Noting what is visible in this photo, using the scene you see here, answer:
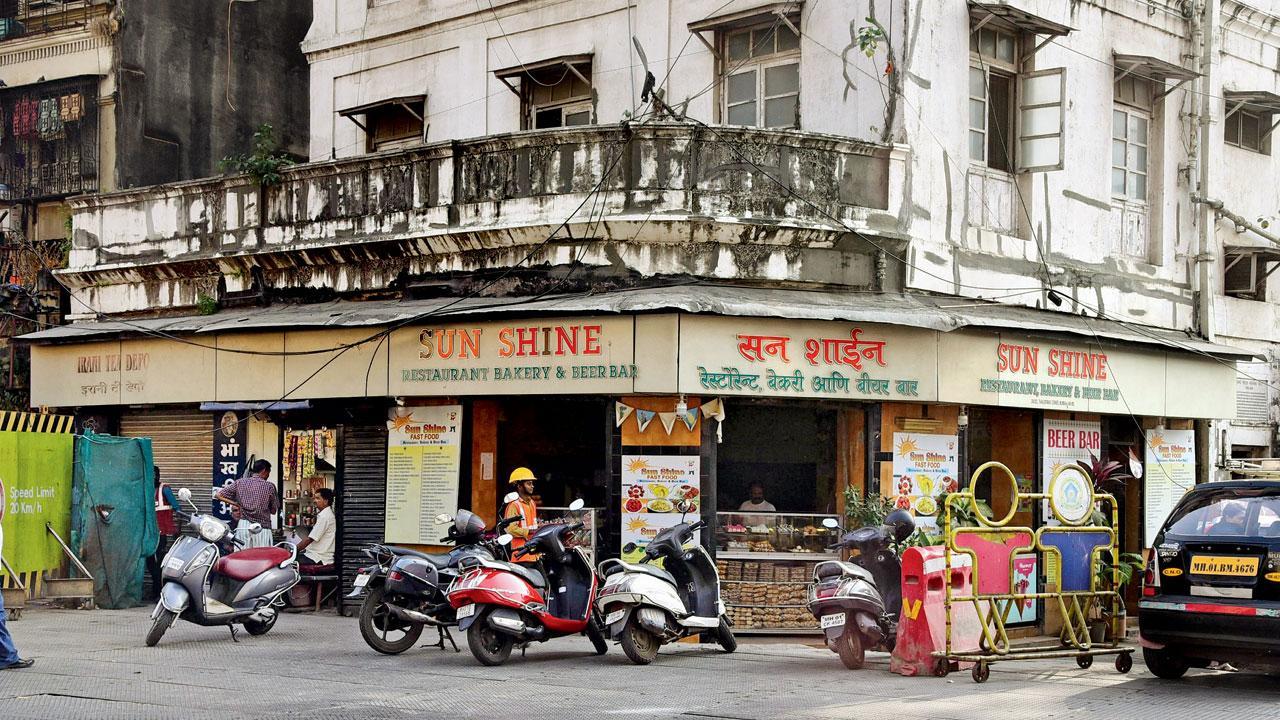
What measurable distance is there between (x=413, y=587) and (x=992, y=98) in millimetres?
9506

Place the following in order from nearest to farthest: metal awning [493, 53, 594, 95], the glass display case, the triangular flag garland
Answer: the triangular flag garland, the glass display case, metal awning [493, 53, 594, 95]

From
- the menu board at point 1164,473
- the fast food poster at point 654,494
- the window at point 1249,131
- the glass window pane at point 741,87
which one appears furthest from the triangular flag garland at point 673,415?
the window at point 1249,131

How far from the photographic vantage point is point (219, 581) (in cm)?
1362

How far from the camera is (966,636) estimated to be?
38.0ft

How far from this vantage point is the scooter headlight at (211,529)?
44.0 ft

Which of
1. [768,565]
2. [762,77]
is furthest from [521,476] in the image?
[762,77]

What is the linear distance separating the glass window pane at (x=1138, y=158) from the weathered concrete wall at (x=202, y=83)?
1319 centimetres

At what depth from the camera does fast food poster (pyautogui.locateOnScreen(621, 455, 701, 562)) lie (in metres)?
14.8

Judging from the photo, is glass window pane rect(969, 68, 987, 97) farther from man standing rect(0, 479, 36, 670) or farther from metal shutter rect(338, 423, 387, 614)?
man standing rect(0, 479, 36, 670)

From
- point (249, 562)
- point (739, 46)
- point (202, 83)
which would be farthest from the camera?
point (202, 83)

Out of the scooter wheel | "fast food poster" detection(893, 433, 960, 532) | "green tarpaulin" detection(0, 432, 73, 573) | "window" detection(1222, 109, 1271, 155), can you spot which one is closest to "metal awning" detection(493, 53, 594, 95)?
"fast food poster" detection(893, 433, 960, 532)

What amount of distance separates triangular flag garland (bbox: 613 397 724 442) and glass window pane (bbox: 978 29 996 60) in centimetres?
575

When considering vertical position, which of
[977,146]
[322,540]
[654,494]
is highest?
[977,146]

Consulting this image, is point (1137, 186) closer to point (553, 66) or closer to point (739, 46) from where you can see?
point (739, 46)
